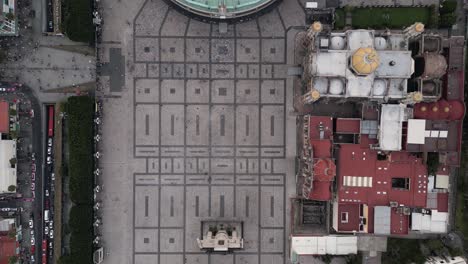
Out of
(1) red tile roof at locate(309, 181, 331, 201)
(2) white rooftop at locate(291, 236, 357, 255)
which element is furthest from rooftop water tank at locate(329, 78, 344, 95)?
(2) white rooftop at locate(291, 236, 357, 255)

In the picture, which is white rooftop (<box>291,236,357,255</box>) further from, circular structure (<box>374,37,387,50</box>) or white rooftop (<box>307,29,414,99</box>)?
circular structure (<box>374,37,387,50</box>)

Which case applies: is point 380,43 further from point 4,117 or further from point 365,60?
point 4,117

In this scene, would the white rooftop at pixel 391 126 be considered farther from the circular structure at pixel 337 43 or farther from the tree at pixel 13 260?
the tree at pixel 13 260

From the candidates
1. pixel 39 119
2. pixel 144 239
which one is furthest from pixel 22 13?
pixel 144 239

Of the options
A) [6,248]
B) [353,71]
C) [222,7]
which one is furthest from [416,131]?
[6,248]

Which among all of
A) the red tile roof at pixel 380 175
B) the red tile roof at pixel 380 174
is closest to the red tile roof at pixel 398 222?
the red tile roof at pixel 380 175

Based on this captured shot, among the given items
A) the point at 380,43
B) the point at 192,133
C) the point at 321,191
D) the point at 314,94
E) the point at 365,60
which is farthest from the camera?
the point at 192,133
